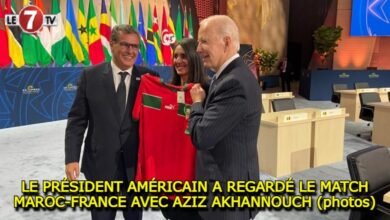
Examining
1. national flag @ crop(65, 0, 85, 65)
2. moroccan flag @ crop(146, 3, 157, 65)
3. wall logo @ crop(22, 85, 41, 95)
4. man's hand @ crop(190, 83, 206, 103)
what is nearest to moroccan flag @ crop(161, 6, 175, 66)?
moroccan flag @ crop(146, 3, 157, 65)

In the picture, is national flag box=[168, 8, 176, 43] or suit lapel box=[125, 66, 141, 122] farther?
national flag box=[168, 8, 176, 43]

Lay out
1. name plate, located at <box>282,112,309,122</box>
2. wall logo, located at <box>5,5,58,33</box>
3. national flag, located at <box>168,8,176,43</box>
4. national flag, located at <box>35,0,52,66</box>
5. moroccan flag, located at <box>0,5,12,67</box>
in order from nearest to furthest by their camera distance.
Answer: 1. name plate, located at <box>282,112,309,122</box>
2. moroccan flag, located at <box>0,5,12,67</box>
3. wall logo, located at <box>5,5,58,33</box>
4. national flag, located at <box>35,0,52,66</box>
5. national flag, located at <box>168,8,176,43</box>

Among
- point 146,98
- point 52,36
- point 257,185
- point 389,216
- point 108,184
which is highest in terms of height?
point 52,36

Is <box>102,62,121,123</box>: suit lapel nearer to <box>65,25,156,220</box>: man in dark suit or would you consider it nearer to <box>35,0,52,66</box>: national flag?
<box>65,25,156,220</box>: man in dark suit

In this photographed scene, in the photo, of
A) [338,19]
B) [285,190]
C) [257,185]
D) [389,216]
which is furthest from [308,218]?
[338,19]

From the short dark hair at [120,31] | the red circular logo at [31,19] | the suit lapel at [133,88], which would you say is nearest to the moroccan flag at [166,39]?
the red circular logo at [31,19]

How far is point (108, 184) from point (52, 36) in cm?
671

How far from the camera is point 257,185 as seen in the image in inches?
63.9

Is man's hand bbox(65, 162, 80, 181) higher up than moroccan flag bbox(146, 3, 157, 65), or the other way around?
moroccan flag bbox(146, 3, 157, 65)

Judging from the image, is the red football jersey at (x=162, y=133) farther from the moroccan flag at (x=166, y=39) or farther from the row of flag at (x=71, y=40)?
the moroccan flag at (x=166, y=39)

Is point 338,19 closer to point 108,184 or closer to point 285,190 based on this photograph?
point 285,190

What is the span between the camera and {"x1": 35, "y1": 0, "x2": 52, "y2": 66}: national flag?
7.55m

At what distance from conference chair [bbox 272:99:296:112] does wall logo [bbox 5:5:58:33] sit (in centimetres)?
530

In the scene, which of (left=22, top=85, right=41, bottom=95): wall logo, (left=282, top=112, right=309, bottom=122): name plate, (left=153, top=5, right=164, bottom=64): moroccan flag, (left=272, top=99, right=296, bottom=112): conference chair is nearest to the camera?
(left=282, top=112, right=309, bottom=122): name plate
